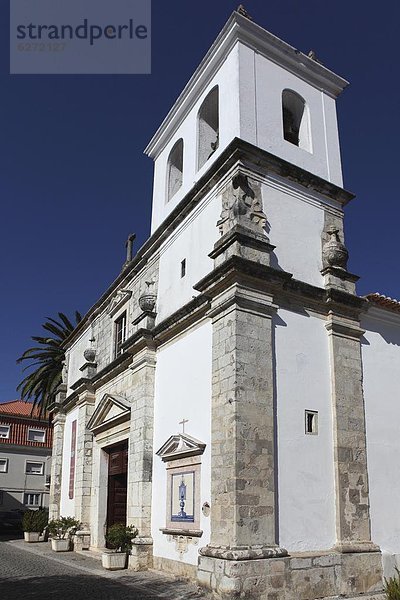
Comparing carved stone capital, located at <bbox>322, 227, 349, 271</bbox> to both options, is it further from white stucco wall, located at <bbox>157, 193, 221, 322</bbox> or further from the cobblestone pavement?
the cobblestone pavement

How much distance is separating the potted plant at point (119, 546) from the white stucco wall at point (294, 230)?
579cm

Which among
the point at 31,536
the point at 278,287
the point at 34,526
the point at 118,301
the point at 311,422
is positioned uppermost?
the point at 118,301

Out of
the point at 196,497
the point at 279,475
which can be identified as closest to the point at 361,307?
the point at 279,475

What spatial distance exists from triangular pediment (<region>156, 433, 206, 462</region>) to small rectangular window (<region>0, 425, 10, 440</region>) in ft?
72.7

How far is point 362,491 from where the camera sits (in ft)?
31.3

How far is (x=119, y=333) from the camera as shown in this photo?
51.0 ft

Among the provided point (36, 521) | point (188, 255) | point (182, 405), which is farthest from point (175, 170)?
point (36, 521)

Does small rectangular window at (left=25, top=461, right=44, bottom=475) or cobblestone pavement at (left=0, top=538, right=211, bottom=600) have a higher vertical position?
small rectangular window at (left=25, top=461, right=44, bottom=475)

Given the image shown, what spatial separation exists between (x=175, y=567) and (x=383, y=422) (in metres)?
4.50

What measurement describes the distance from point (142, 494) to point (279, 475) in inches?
137

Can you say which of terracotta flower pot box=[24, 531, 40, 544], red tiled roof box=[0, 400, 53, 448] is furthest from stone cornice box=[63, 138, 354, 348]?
red tiled roof box=[0, 400, 53, 448]

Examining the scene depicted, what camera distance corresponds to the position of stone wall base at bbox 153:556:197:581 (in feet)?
30.7

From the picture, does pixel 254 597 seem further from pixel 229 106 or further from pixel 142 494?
A: pixel 229 106

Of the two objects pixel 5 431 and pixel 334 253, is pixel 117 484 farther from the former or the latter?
pixel 5 431
